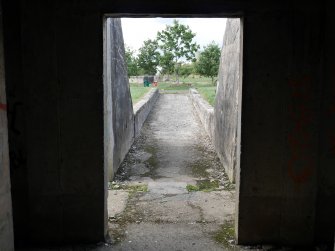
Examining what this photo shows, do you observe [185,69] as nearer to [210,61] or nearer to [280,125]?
[210,61]

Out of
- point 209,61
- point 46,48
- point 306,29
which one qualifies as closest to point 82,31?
point 46,48

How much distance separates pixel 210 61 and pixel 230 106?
37093mm

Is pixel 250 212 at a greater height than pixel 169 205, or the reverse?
pixel 250 212

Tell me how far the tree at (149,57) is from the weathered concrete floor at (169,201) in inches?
1501

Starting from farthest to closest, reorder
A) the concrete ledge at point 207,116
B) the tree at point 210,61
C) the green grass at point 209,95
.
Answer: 1. the tree at point 210,61
2. the green grass at point 209,95
3. the concrete ledge at point 207,116

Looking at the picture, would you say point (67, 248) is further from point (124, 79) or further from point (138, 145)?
point (138, 145)

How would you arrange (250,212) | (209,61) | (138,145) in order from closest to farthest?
(250,212) < (138,145) < (209,61)

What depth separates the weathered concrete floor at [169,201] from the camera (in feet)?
17.0

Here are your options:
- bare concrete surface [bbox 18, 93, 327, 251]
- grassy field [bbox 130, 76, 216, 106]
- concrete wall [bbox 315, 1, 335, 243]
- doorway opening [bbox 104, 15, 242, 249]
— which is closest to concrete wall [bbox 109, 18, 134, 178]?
doorway opening [bbox 104, 15, 242, 249]

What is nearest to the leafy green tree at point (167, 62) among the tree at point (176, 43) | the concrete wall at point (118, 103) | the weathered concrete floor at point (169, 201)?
the tree at point (176, 43)

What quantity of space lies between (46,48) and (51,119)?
2.76 feet

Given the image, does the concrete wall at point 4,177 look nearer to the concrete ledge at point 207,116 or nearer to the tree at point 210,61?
the concrete ledge at point 207,116

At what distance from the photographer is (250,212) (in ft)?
16.1

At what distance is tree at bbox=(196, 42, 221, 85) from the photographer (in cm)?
4453
